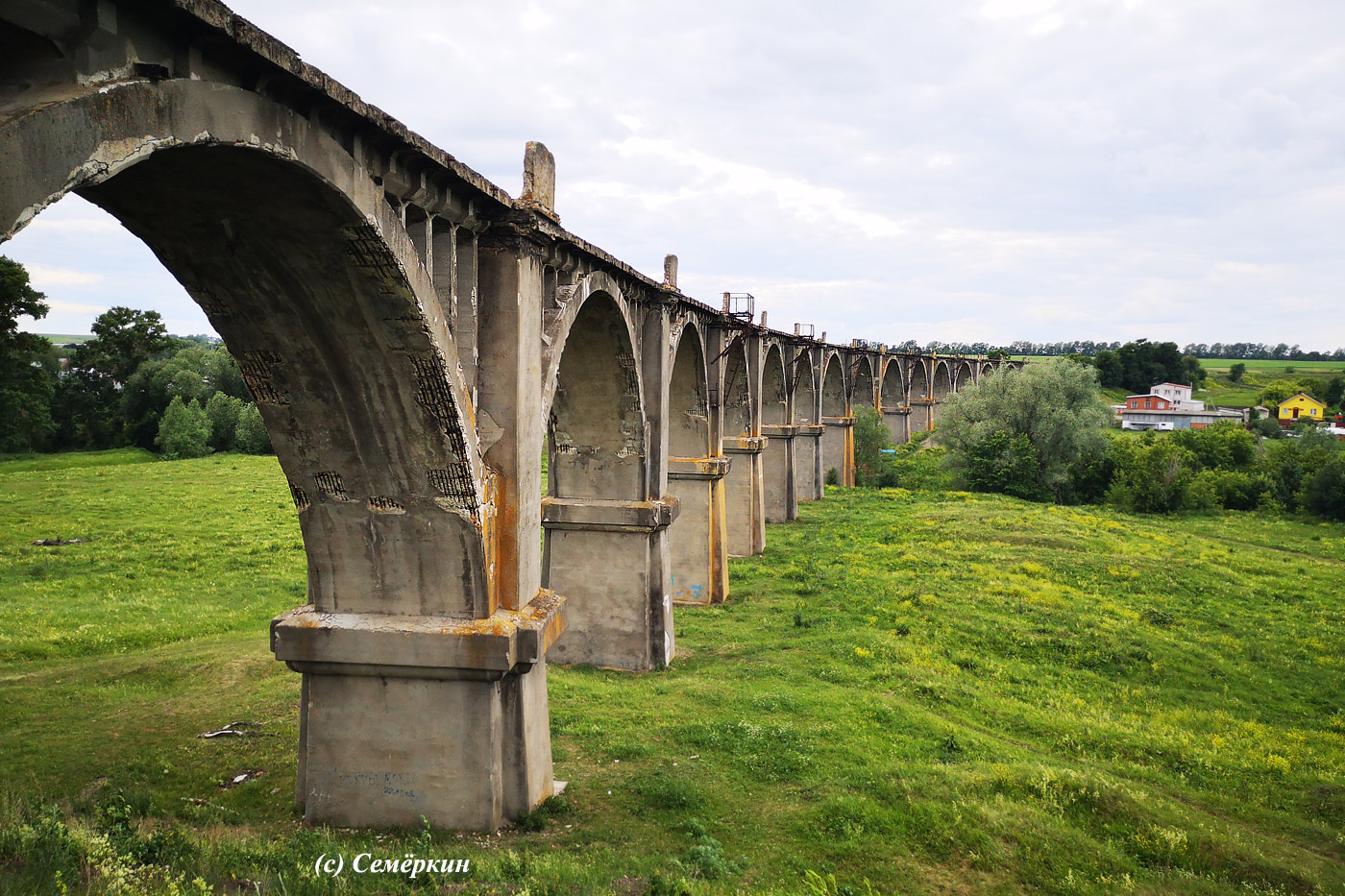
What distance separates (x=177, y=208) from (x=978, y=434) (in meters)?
43.4

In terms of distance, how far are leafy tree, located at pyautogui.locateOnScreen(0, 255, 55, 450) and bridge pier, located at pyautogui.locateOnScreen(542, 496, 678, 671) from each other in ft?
56.1

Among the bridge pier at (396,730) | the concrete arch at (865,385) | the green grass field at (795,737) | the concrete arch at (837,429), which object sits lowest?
the green grass field at (795,737)

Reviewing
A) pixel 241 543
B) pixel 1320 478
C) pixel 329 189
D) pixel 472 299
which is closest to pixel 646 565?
pixel 472 299

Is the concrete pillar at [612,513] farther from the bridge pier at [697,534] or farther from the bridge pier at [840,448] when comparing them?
the bridge pier at [840,448]

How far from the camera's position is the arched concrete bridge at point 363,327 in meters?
4.57

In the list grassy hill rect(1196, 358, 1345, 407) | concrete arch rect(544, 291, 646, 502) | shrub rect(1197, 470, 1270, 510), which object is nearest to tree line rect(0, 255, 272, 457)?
concrete arch rect(544, 291, 646, 502)

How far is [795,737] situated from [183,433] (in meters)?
49.4

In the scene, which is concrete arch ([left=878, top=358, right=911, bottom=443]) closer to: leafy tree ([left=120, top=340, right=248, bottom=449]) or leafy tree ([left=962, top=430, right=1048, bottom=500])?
leafy tree ([left=962, top=430, right=1048, bottom=500])

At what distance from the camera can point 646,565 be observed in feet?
54.2

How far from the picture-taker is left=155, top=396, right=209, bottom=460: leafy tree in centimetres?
4997

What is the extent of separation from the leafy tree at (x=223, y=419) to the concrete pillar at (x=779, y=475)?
37.7 m

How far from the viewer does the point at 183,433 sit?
50094mm

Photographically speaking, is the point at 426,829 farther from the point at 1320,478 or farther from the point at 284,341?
the point at 1320,478

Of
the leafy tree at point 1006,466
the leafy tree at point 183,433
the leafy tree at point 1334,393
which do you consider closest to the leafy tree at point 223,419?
the leafy tree at point 183,433
